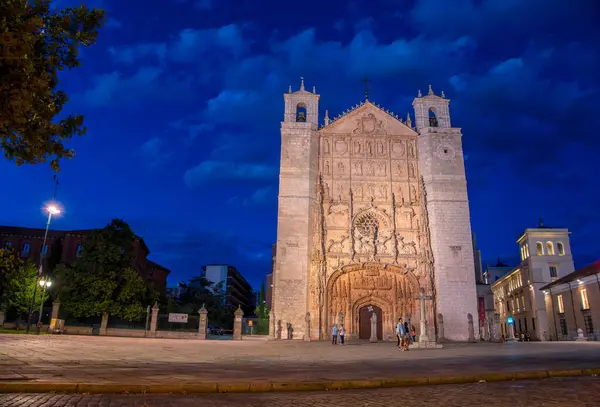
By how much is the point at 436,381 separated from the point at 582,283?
3611 cm

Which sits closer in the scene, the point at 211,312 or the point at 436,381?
the point at 436,381

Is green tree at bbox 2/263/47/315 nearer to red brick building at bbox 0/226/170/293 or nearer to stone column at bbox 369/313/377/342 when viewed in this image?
red brick building at bbox 0/226/170/293

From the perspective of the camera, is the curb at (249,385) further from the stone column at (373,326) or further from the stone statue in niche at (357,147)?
the stone statue in niche at (357,147)

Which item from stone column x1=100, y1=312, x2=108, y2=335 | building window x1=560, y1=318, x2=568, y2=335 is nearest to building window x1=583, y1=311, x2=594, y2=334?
building window x1=560, y1=318, x2=568, y2=335

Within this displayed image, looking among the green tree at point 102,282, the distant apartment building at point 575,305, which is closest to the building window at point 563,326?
the distant apartment building at point 575,305

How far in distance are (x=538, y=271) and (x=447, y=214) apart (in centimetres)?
2351

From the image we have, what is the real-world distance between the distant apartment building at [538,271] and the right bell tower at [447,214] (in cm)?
2025

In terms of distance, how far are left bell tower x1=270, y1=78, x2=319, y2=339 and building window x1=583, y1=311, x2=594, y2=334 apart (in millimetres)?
24534

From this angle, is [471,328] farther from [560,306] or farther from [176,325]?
[176,325]

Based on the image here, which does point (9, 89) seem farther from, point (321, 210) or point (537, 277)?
point (537, 277)

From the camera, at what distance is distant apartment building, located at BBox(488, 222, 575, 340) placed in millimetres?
47188

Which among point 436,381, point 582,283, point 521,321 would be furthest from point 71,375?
point 521,321

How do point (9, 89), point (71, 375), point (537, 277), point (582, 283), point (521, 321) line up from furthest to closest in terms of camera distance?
1. point (521, 321)
2. point (537, 277)
3. point (582, 283)
4. point (71, 375)
5. point (9, 89)

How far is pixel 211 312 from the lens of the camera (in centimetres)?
5359
